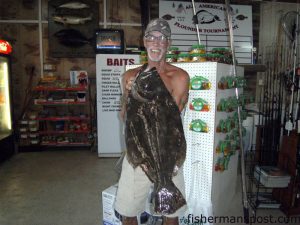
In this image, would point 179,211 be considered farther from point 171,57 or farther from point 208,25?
point 208,25

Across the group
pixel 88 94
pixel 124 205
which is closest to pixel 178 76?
pixel 124 205

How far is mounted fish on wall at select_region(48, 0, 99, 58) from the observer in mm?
4848

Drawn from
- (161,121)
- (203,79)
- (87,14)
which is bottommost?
(161,121)

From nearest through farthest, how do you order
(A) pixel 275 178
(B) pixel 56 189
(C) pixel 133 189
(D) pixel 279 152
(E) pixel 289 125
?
(C) pixel 133 189 → (A) pixel 275 178 → (E) pixel 289 125 → (D) pixel 279 152 → (B) pixel 56 189

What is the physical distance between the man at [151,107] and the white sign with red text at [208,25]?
11.2 ft

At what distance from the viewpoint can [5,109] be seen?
4.43 metres

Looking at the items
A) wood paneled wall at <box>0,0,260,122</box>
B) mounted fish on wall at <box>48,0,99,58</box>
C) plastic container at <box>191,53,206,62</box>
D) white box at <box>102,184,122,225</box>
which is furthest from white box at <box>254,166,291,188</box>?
mounted fish on wall at <box>48,0,99,58</box>

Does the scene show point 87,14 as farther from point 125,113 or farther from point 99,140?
point 125,113

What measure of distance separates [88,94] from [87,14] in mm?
1534

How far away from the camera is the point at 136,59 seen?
4270 mm

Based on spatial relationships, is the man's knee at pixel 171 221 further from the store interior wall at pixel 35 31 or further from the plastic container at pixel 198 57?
Result: the store interior wall at pixel 35 31

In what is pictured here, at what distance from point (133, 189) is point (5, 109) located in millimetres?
3702

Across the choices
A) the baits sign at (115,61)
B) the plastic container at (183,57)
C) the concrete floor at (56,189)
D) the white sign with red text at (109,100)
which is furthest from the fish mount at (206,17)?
the plastic container at (183,57)

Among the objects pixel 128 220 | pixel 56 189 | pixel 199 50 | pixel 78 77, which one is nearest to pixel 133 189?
pixel 128 220
